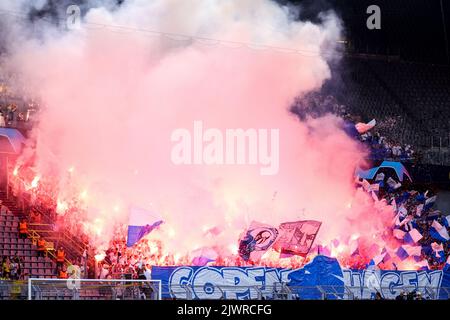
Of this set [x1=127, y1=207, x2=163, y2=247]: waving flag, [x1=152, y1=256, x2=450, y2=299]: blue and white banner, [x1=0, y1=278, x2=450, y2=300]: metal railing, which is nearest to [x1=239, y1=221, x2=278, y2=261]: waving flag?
[x1=152, y1=256, x2=450, y2=299]: blue and white banner

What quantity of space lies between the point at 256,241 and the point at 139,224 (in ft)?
9.35

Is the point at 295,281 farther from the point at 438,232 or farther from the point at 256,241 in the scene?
the point at 438,232

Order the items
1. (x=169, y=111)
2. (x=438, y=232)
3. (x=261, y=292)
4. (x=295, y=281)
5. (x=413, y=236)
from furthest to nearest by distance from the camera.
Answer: (x=438, y=232)
(x=413, y=236)
(x=169, y=111)
(x=295, y=281)
(x=261, y=292)

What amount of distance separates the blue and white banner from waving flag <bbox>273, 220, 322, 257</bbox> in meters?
1.55

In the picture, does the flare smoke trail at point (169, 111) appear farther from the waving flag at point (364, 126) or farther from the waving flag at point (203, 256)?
the waving flag at point (364, 126)

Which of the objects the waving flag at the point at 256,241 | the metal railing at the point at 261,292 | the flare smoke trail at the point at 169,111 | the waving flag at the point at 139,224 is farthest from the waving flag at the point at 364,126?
the metal railing at the point at 261,292

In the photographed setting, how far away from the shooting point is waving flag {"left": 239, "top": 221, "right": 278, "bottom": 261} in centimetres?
2284


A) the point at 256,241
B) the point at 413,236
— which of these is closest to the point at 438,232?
the point at 413,236

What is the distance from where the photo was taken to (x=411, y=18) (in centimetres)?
3097

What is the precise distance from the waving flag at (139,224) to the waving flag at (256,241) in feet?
7.17

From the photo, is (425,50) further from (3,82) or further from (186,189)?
(3,82)

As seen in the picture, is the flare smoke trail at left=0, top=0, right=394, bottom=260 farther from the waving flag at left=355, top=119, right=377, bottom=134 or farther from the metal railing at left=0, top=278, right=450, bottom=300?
the metal railing at left=0, top=278, right=450, bottom=300

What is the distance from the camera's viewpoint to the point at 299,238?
76.2 ft
